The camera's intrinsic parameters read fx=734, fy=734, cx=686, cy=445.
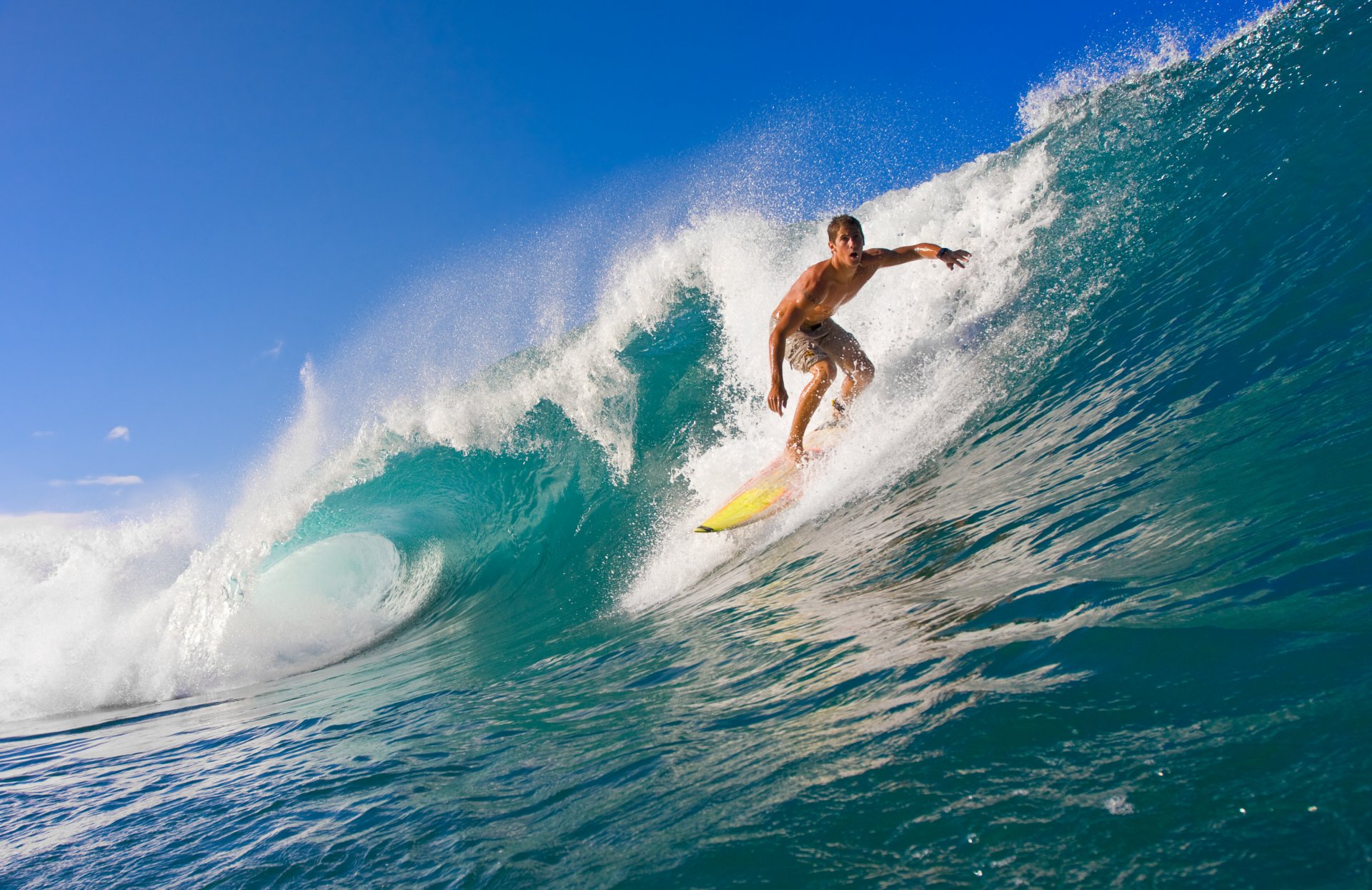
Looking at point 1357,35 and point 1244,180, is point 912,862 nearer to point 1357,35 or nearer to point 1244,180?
point 1244,180

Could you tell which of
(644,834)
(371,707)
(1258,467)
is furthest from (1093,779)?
(371,707)

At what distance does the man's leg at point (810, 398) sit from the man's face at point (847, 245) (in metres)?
1.16

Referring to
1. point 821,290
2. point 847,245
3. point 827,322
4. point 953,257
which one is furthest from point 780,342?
point 953,257

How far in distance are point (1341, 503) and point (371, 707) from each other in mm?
5395

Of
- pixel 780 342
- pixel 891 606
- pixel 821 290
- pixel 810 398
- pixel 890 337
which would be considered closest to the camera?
pixel 891 606

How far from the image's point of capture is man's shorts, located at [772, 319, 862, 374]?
6.63 metres

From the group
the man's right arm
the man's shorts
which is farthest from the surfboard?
the man's right arm

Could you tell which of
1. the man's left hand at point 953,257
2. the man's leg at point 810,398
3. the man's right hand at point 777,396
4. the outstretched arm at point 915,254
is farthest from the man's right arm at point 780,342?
the man's left hand at point 953,257

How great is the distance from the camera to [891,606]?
3.28 meters

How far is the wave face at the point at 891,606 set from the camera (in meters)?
1.59

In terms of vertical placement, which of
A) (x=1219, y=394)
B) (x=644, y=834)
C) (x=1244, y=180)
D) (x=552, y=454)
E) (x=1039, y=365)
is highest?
(x=552, y=454)

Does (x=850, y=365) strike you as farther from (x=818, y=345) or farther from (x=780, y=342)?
(x=780, y=342)

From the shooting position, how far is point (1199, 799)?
1338 millimetres

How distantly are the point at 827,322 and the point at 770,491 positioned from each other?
162cm
